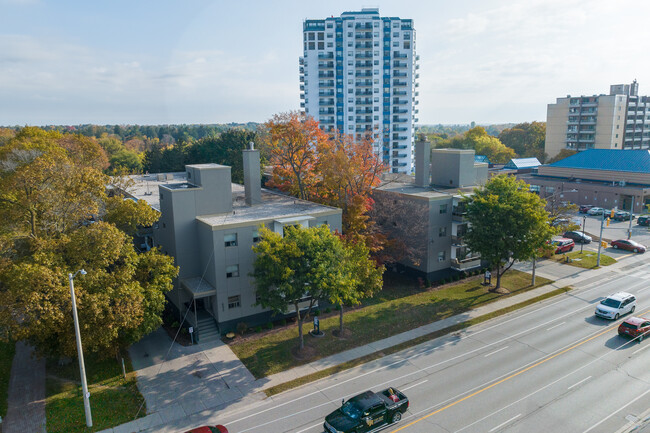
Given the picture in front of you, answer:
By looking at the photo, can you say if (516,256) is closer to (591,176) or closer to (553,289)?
(553,289)

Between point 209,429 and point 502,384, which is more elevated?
point 209,429

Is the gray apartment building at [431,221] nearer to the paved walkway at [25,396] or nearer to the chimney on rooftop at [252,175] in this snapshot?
the chimney on rooftop at [252,175]

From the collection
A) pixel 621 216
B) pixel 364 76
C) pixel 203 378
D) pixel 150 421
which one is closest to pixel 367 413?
pixel 203 378

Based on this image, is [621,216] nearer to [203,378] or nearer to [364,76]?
[364,76]

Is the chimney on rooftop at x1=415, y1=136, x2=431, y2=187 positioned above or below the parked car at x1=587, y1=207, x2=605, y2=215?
above

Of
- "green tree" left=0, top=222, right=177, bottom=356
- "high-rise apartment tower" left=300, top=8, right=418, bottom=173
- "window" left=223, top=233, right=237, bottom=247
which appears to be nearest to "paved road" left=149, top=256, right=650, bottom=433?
"green tree" left=0, top=222, right=177, bottom=356

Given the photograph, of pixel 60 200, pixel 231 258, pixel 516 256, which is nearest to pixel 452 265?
pixel 516 256

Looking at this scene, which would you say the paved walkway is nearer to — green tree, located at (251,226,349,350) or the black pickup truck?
green tree, located at (251,226,349,350)
